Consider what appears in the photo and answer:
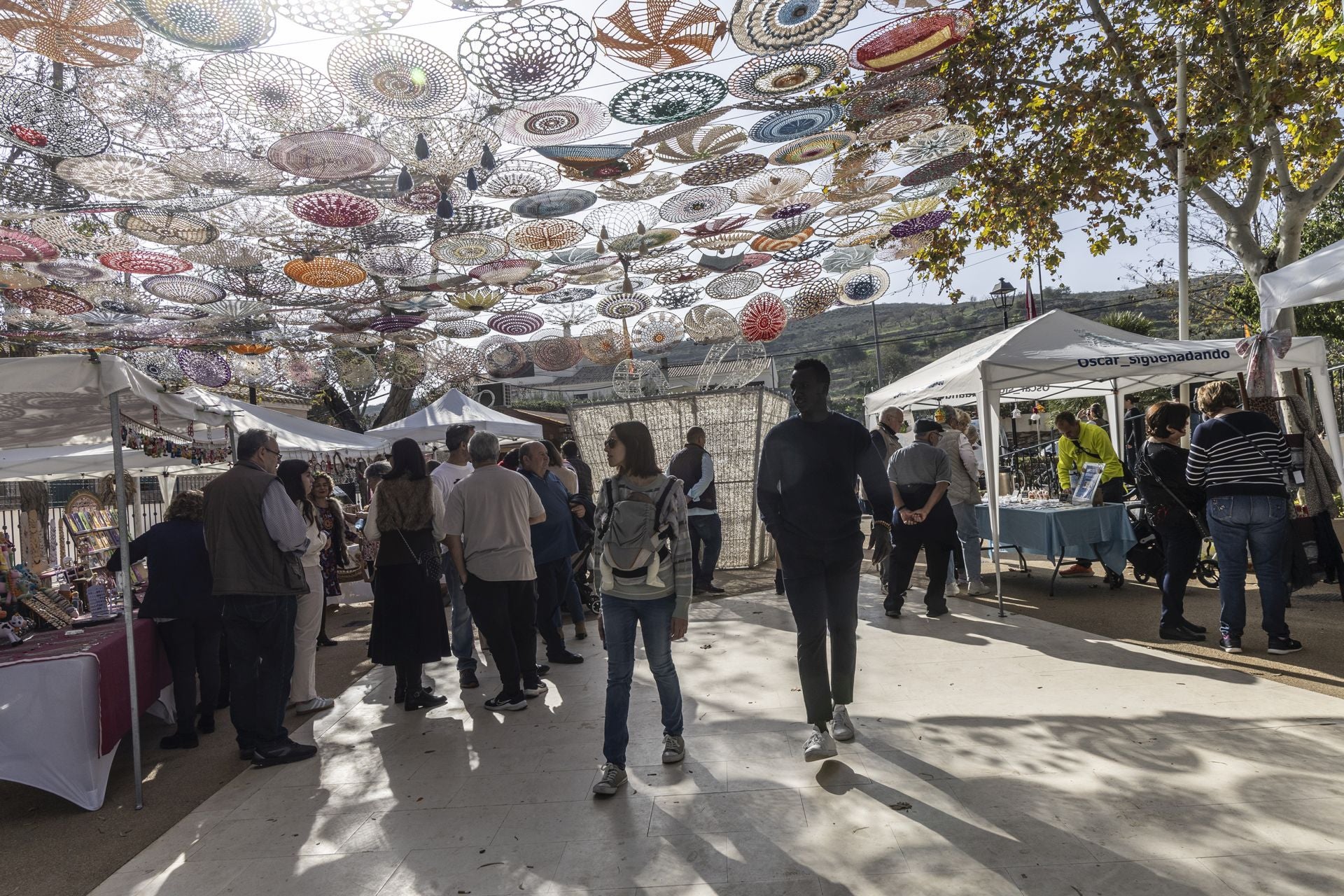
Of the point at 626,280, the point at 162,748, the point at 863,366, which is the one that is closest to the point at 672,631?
the point at 162,748

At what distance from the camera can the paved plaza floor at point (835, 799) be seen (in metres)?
2.82

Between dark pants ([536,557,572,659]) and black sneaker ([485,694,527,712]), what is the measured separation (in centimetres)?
95

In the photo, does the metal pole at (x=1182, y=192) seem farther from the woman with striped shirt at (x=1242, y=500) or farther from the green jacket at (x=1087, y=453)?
the woman with striped shirt at (x=1242, y=500)

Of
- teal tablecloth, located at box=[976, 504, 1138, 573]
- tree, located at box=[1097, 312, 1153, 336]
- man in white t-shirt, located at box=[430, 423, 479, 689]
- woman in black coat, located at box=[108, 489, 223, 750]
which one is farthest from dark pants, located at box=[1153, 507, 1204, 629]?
tree, located at box=[1097, 312, 1153, 336]

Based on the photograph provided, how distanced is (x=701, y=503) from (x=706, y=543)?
485 mm

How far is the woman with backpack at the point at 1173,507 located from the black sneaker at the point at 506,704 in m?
4.41

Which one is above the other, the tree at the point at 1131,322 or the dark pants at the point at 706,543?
the tree at the point at 1131,322

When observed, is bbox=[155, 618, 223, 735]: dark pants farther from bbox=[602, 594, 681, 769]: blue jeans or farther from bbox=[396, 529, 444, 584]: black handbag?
bbox=[602, 594, 681, 769]: blue jeans

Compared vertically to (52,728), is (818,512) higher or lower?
higher

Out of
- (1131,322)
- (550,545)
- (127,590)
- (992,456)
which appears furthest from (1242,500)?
(1131,322)

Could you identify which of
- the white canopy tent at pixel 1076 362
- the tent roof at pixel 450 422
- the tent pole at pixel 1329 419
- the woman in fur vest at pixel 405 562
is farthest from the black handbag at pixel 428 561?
the tent pole at pixel 1329 419

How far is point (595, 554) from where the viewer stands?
12.5ft

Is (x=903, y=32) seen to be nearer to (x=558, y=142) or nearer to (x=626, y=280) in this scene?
(x=558, y=142)

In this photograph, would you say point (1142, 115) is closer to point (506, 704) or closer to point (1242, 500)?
point (1242, 500)
